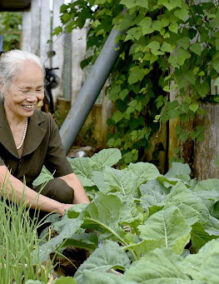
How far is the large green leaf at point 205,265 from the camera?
1432 mm

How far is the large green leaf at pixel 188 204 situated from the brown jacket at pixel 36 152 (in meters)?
0.80

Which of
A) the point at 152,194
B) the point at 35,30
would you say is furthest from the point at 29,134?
the point at 35,30

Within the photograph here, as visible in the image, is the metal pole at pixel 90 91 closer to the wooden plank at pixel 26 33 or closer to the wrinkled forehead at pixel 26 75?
the wrinkled forehead at pixel 26 75

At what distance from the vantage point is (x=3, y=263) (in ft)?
5.53

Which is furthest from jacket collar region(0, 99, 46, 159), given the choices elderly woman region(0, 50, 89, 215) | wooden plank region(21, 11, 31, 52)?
wooden plank region(21, 11, 31, 52)

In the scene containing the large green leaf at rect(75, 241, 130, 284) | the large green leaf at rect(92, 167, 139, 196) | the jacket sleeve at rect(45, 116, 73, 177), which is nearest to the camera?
the large green leaf at rect(75, 241, 130, 284)

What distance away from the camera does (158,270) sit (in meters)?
1.47

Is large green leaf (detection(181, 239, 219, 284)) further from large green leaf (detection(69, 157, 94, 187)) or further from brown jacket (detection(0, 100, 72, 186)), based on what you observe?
large green leaf (detection(69, 157, 94, 187))

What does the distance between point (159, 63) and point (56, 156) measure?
1144 mm

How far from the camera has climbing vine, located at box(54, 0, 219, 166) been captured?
345 cm

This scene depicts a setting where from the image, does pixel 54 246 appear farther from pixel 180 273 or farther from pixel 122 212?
pixel 180 273

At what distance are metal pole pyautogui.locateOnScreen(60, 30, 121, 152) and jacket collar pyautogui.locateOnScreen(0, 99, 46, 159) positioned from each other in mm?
737

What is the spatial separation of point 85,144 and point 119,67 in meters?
1.62

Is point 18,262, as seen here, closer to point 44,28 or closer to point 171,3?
point 171,3
